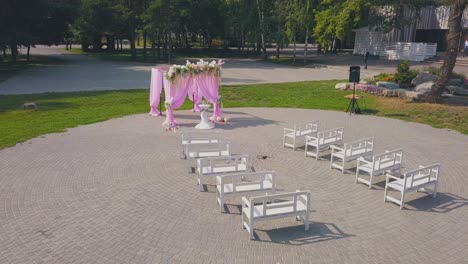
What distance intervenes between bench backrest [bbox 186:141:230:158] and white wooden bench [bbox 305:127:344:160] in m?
2.55

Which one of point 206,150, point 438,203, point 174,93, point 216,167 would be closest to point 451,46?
point 438,203

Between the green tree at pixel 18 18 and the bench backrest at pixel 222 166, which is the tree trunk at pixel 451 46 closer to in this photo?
the bench backrest at pixel 222 166

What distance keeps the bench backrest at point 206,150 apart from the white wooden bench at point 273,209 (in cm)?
318

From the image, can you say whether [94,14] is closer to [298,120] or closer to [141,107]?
[141,107]

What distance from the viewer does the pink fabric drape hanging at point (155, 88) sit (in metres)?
15.8

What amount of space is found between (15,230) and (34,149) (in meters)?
5.46

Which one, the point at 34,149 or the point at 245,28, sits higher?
the point at 245,28

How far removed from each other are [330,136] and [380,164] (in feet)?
9.10

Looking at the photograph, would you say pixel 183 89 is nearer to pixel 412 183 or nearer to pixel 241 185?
pixel 241 185

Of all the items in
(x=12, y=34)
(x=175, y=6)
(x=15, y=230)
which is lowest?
(x=15, y=230)

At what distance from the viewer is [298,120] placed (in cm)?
1633

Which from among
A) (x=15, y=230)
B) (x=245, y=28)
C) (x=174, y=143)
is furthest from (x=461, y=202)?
(x=245, y=28)

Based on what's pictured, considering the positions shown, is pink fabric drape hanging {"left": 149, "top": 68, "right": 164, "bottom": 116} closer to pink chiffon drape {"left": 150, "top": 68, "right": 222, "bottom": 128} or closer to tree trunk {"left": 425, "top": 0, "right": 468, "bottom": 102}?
pink chiffon drape {"left": 150, "top": 68, "right": 222, "bottom": 128}

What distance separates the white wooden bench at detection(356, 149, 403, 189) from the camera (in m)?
9.41
